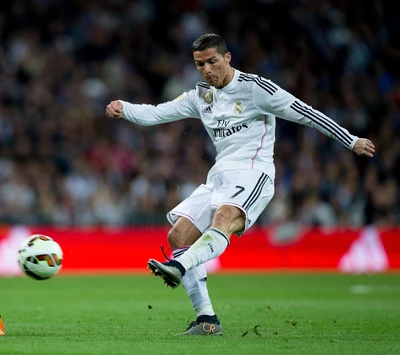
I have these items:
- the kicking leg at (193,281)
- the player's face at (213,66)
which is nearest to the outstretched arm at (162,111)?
the player's face at (213,66)

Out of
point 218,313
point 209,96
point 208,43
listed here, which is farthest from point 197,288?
point 218,313

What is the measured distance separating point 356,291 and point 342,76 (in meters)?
7.93

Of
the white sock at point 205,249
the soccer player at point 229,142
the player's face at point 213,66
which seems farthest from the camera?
the player's face at point 213,66

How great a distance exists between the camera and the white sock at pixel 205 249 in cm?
723

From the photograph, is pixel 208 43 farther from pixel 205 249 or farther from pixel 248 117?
pixel 205 249

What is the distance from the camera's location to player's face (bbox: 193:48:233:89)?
7.90 metres

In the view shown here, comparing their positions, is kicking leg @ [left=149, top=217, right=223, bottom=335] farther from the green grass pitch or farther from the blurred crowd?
the blurred crowd

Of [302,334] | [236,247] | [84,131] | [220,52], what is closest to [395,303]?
[302,334]

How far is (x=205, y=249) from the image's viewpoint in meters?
7.37

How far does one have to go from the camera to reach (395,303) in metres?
11.9

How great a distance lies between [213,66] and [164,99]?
42.0 ft

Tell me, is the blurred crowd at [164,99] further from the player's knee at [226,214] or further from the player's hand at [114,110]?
the player's knee at [226,214]

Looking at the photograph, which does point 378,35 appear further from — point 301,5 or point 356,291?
point 356,291

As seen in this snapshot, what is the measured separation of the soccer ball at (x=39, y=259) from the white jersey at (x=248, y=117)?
138 centimetres
